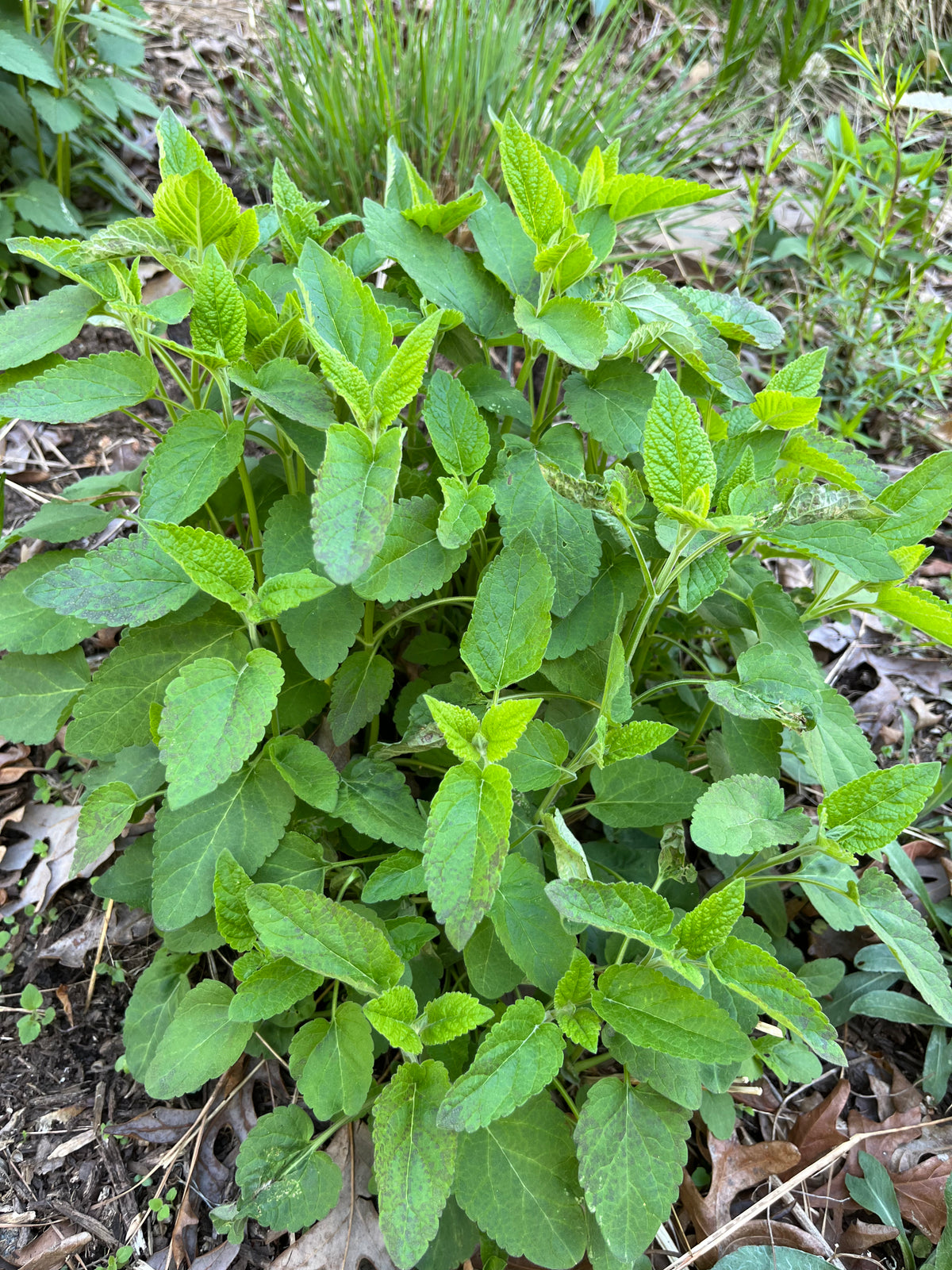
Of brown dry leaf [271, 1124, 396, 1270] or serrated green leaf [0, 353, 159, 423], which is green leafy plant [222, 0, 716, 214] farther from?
brown dry leaf [271, 1124, 396, 1270]

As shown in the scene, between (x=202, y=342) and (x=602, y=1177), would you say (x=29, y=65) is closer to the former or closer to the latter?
(x=202, y=342)

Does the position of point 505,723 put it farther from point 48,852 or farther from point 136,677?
point 48,852

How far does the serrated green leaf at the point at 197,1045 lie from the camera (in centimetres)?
132

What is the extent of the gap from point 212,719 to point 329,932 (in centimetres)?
34

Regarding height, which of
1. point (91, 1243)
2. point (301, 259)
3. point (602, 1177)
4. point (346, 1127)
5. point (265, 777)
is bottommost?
point (91, 1243)

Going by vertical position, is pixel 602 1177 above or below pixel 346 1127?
above

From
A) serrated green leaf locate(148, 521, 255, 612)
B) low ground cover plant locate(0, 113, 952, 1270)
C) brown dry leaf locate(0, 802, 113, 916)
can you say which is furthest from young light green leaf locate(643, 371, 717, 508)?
brown dry leaf locate(0, 802, 113, 916)

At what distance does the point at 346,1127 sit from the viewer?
1.50 metres

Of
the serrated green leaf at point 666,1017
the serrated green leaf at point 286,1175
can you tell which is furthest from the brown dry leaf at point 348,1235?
the serrated green leaf at point 666,1017

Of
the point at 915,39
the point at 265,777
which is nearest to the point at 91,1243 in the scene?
the point at 265,777

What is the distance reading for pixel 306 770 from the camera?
1343mm

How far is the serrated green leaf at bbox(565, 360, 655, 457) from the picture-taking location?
142cm

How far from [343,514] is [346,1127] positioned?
1091 mm

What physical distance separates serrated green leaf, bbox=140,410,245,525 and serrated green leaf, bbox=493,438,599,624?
42 centimetres
